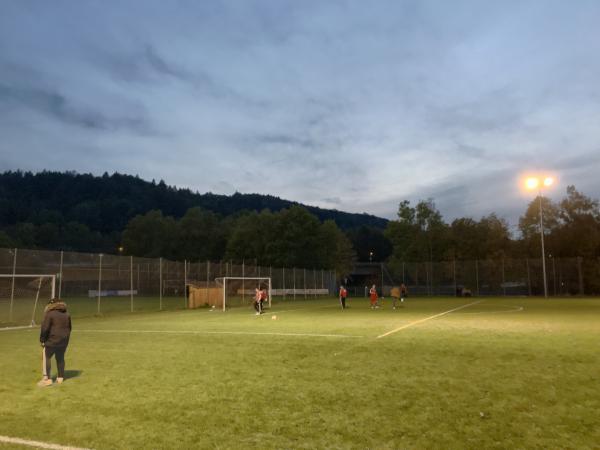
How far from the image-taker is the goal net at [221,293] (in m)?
31.5

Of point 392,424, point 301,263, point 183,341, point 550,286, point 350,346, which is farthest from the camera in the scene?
point 301,263

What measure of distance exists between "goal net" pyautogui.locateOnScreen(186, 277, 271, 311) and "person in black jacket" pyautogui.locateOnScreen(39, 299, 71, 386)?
2057 centimetres

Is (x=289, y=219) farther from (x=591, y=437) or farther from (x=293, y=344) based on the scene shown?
(x=591, y=437)

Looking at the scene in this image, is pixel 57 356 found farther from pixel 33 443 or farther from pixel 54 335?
pixel 33 443

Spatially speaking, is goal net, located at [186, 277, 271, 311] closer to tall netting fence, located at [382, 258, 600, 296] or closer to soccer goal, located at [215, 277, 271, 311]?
soccer goal, located at [215, 277, 271, 311]

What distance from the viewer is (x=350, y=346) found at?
488 inches

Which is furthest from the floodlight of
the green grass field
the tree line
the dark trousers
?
the dark trousers

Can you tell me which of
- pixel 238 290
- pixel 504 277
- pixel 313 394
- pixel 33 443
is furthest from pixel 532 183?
pixel 33 443

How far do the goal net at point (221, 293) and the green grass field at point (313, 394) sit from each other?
17897 mm

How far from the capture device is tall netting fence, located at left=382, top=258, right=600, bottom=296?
158 ft

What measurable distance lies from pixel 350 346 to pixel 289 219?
57141mm

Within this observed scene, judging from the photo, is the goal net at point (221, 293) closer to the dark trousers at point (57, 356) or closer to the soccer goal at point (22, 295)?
the soccer goal at point (22, 295)

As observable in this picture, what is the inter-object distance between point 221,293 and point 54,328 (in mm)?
24830

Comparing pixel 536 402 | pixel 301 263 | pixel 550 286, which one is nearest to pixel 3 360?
pixel 536 402
